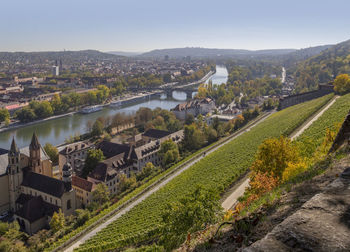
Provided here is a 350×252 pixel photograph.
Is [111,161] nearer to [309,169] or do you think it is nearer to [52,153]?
[52,153]

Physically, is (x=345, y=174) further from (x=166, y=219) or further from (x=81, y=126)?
(x=81, y=126)

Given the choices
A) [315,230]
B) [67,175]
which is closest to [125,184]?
[67,175]

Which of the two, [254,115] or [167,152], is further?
[254,115]

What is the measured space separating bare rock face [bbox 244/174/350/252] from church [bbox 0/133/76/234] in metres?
14.0

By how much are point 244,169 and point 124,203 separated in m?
5.96

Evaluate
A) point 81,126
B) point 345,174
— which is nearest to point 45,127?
point 81,126

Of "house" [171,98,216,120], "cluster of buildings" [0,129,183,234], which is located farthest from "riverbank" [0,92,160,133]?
"cluster of buildings" [0,129,183,234]

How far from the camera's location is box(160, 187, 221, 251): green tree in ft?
23.0

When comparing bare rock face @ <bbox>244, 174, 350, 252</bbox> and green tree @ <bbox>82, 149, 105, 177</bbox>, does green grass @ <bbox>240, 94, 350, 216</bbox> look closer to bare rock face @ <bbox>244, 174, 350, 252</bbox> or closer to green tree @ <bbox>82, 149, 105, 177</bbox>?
bare rock face @ <bbox>244, 174, 350, 252</bbox>

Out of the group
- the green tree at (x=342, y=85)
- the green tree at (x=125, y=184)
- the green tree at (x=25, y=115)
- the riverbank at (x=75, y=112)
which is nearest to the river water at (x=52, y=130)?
the riverbank at (x=75, y=112)

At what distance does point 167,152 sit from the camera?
22.0 metres

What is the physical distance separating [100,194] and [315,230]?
14696mm

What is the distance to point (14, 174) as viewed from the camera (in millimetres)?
17078

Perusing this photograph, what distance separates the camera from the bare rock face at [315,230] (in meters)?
2.96
